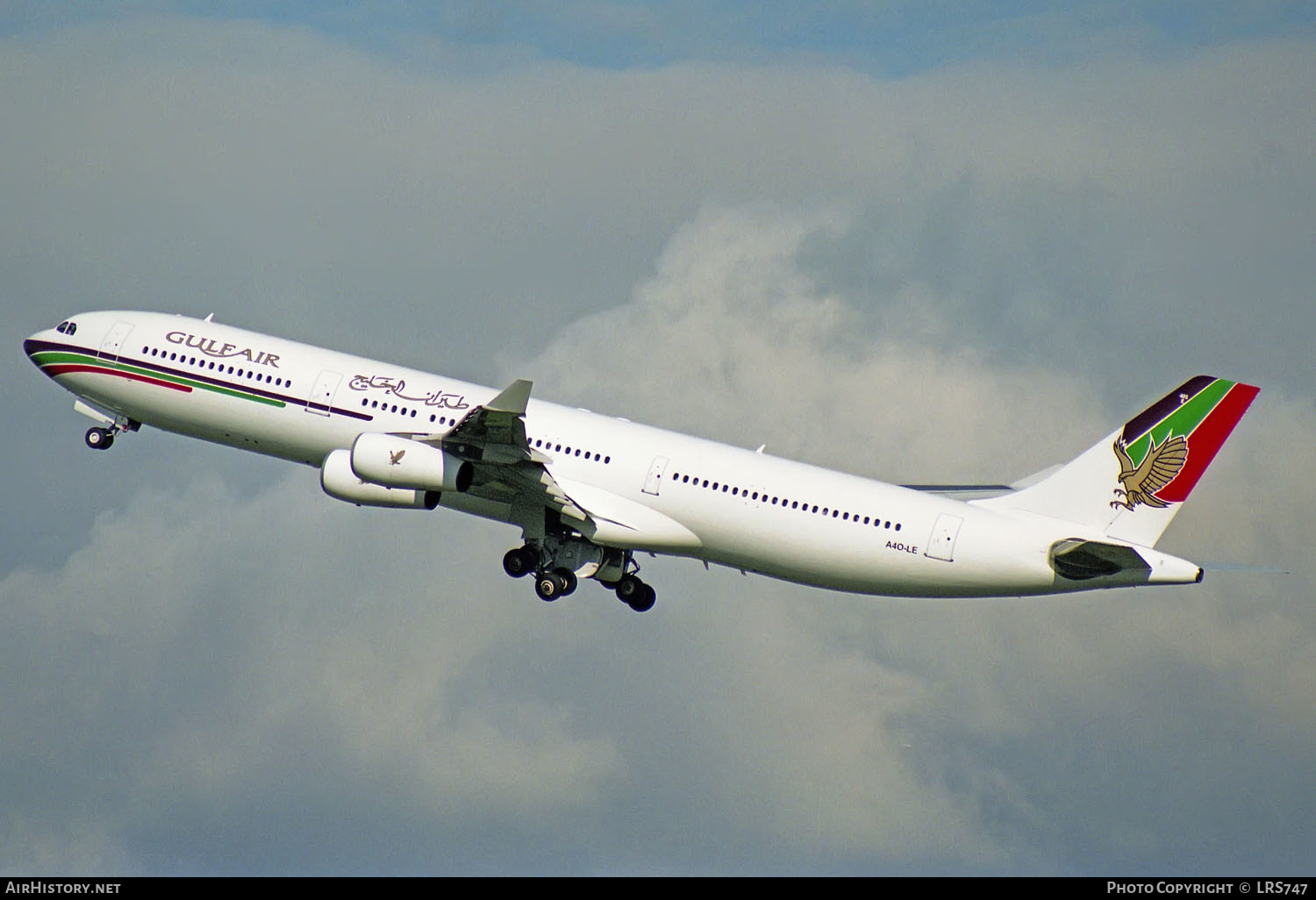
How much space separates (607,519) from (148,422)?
16.1 m

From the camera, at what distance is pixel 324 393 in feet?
181

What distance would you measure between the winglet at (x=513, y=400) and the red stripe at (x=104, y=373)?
12.2m

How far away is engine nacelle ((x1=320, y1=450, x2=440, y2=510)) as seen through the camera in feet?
173

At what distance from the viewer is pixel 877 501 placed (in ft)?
171

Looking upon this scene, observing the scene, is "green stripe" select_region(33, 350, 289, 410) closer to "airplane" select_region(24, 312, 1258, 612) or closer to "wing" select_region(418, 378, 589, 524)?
"airplane" select_region(24, 312, 1258, 612)

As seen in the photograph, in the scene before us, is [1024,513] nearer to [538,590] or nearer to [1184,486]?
[1184,486]

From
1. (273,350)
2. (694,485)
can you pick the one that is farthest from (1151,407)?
(273,350)

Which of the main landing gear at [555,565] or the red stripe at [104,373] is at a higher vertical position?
the red stripe at [104,373]

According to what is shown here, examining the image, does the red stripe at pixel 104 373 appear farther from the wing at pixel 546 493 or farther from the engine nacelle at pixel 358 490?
the wing at pixel 546 493

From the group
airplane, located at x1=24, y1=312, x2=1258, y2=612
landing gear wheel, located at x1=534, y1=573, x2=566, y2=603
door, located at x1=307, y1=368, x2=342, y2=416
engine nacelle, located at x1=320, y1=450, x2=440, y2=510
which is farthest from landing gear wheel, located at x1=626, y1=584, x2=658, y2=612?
door, located at x1=307, y1=368, x2=342, y2=416

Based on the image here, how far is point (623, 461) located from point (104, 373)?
1760cm

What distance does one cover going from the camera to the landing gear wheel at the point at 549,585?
184ft

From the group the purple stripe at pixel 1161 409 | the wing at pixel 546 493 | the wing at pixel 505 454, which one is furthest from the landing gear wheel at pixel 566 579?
the purple stripe at pixel 1161 409
